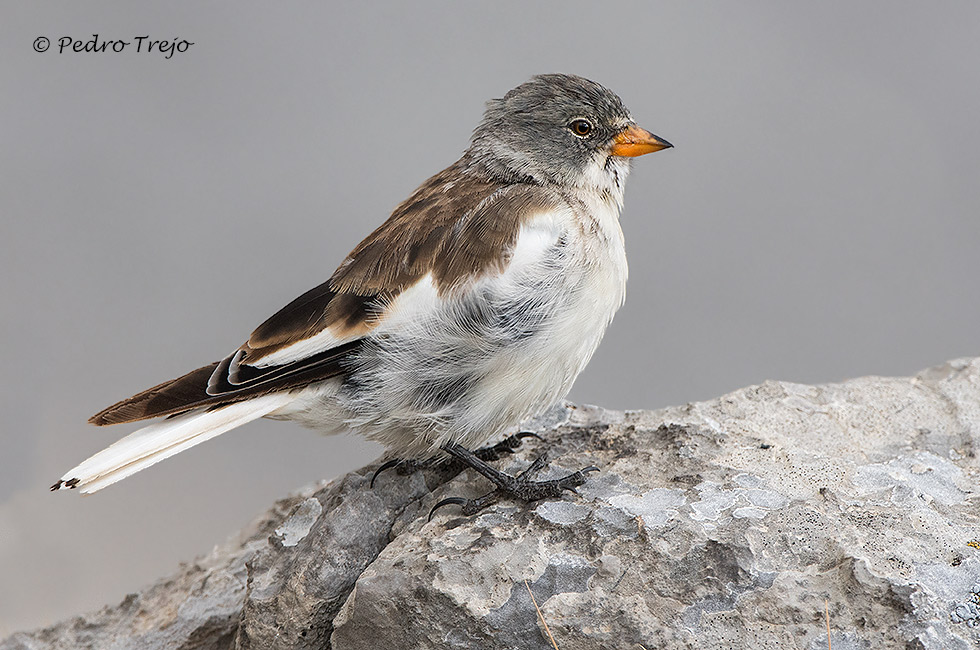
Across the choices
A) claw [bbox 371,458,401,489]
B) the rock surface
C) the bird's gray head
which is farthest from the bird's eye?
claw [bbox 371,458,401,489]

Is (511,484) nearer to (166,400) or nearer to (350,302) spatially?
(350,302)

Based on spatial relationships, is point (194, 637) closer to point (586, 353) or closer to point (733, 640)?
point (586, 353)

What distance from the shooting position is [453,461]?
3.27 m

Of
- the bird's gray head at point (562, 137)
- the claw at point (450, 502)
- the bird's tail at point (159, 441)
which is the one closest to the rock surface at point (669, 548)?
the claw at point (450, 502)

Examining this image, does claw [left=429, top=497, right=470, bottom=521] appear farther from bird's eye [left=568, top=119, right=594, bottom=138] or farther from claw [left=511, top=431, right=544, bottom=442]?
bird's eye [left=568, top=119, right=594, bottom=138]

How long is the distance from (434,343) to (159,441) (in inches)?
30.2

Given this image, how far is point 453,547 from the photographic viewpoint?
2.71 m

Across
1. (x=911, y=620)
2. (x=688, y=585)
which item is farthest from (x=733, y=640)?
(x=911, y=620)

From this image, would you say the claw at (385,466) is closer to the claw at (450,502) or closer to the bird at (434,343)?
the bird at (434,343)

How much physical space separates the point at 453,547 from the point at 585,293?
81 cm

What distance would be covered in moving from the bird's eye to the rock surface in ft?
3.09

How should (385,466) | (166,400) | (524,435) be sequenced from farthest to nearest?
(524,435), (385,466), (166,400)

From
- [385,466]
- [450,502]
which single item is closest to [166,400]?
[385,466]

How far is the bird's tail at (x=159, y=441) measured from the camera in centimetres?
268
